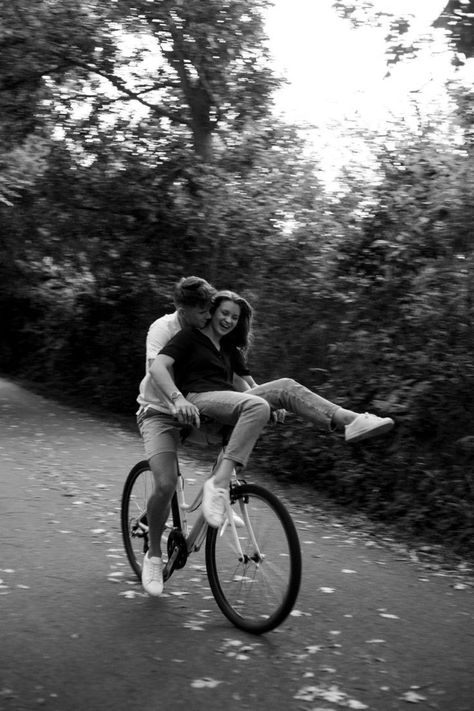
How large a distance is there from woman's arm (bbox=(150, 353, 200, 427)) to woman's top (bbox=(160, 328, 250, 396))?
0.06 metres

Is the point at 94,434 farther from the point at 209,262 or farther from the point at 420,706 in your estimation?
the point at 420,706

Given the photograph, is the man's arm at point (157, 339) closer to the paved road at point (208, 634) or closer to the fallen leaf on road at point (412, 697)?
the paved road at point (208, 634)

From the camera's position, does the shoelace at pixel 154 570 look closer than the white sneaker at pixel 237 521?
No

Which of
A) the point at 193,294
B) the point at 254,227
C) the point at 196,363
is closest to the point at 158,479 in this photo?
the point at 196,363

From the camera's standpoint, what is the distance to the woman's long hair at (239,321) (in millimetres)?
5398

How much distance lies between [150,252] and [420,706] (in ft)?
39.5

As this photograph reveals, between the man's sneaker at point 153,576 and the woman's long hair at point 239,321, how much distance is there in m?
1.36

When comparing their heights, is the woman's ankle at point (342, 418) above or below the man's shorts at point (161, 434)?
above

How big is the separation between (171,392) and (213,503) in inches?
24.7

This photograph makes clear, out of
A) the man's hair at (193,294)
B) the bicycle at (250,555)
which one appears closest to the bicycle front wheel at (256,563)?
the bicycle at (250,555)

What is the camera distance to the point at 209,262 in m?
14.8

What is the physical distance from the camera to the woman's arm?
495cm

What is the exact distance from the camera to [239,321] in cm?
553

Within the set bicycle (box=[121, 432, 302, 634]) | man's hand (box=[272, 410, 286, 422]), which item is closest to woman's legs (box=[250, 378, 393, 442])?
man's hand (box=[272, 410, 286, 422])
